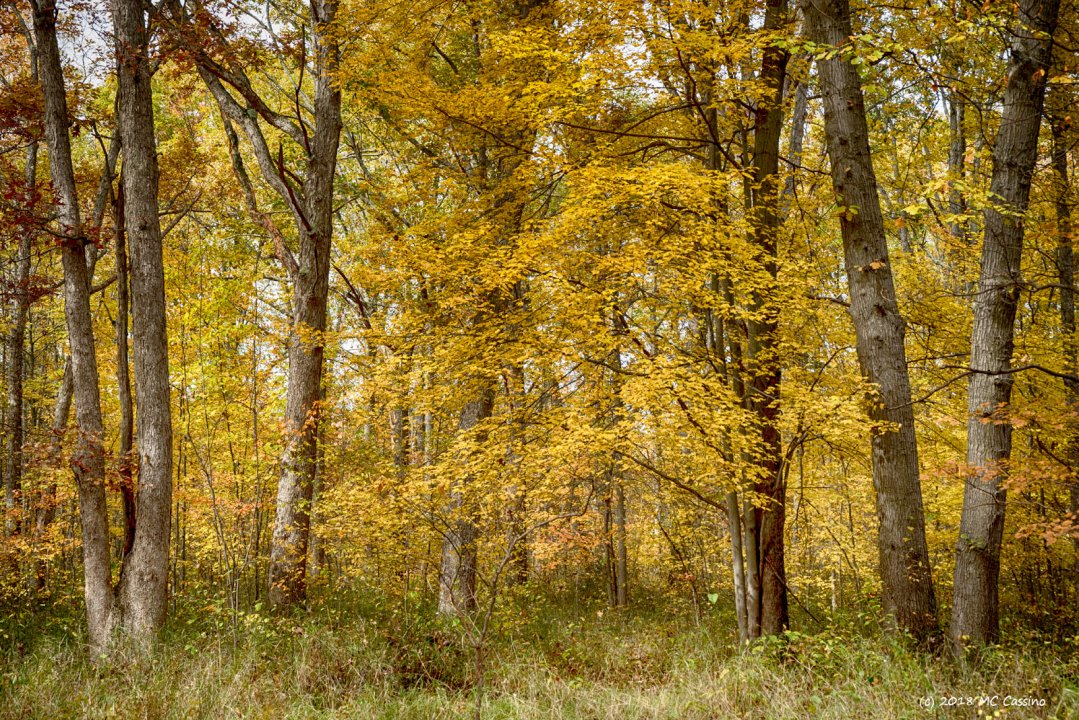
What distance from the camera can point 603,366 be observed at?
6.44 metres

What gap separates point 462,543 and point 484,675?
2386 millimetres

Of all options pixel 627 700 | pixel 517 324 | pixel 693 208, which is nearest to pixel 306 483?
pixel 517 324

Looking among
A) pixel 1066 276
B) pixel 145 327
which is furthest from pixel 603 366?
pixel 1066 276

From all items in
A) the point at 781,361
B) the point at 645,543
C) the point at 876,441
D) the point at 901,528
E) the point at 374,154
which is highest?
the point at 374,154

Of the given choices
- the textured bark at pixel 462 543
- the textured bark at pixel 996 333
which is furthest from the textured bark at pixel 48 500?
the textured bark at pixel 996 333

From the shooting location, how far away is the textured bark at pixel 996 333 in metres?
5.46

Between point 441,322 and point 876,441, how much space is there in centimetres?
521

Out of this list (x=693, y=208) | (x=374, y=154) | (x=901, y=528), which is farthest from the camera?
(x=374, y=154)

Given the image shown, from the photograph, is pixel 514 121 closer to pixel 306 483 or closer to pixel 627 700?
pixel 306 483

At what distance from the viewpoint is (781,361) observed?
6.75 m

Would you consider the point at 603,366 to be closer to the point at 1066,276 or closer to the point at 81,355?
the point at 1066,276

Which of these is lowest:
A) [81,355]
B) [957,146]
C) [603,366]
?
[603,366]

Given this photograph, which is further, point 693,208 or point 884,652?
point 693,208

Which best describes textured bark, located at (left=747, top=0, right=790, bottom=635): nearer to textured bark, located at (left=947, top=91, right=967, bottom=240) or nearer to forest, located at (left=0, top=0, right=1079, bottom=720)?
forest, located at (left=0, top=0, right=1079, bottom=720)
